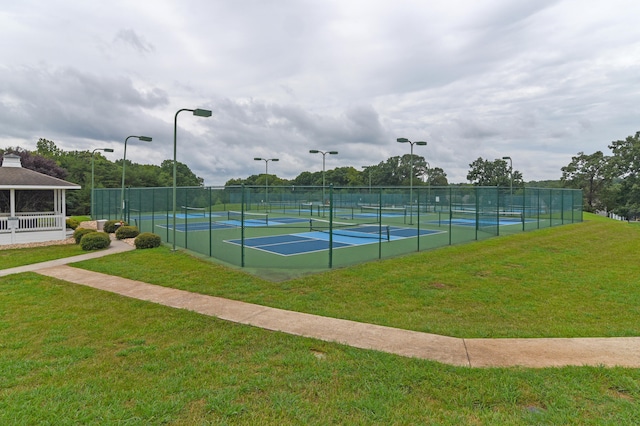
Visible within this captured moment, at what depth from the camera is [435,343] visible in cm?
509

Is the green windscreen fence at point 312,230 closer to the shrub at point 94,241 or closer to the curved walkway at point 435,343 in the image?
the shrub at point 94,241

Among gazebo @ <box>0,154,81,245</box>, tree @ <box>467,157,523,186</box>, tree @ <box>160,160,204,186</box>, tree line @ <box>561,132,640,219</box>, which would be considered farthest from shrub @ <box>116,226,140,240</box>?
tree @ <box>467,157,523,186</box>

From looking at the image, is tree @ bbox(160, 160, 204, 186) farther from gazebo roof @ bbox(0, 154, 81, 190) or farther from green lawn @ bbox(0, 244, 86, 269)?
green lawn @ bbox(0, 244, 86, 269)

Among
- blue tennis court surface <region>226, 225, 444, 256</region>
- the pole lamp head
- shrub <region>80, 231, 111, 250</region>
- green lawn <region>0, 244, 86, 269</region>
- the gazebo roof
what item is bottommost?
green lawn <region>0, 244, 86, 269</region>

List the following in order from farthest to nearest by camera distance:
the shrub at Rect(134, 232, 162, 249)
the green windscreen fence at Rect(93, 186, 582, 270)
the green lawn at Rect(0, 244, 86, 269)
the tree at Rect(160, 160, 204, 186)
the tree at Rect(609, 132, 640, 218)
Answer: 1. the tree at Rect(160, 160, 204, 186)
2. the tree at Rect(609, 132, 640, 218)
3. the shrub at Rect(134, 232, 162, 249)
4. the green windscreen fence at Rect(93, 186, 582, 270)
5. the green lawn at Rect(0, 244, 86, 269)

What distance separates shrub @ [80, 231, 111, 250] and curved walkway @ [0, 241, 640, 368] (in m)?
8.22

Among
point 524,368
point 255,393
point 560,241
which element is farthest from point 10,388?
point 560,241

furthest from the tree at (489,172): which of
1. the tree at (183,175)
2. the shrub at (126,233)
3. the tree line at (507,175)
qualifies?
the shrub at (126,233)

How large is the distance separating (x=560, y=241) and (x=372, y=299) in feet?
42.0

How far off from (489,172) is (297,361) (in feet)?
257

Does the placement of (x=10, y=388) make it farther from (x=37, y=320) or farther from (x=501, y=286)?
(x=501, y=286)

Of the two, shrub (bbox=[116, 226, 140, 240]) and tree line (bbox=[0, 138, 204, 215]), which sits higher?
tree line (bbox=[0, 138, 204, 215])

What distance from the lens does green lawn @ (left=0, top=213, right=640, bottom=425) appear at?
343cm

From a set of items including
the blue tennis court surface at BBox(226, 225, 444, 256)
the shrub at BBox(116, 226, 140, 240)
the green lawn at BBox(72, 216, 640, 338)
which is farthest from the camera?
the shrub at BBox(116, 226, 140, 240)
